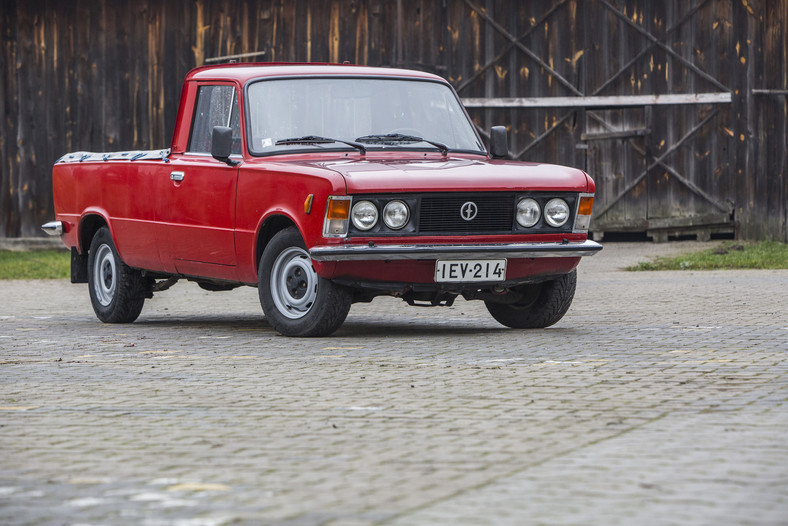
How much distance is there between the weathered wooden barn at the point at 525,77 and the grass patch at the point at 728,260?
1.73 meters

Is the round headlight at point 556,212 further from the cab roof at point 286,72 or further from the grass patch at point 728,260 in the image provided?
the grass patch at point 728,260

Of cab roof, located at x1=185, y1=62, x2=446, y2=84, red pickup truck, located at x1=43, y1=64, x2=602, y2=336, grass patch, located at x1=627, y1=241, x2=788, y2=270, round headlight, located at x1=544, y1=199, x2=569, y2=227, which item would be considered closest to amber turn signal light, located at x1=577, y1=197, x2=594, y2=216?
red pickup truck, located at x1=43, y1=64, x2=602, y2=336

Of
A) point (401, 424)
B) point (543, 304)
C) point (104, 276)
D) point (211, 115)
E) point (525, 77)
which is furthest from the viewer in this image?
point (525, 77)

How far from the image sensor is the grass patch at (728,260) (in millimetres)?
17922

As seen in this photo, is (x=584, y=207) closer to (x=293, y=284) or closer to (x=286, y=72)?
(x=293, y=284)

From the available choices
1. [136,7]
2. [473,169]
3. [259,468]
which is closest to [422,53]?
[136,7]

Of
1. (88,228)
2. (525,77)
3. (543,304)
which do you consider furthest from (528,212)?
(525,77)

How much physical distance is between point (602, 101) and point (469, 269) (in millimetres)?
12982

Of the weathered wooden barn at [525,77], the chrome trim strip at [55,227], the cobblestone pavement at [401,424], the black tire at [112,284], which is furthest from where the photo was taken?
the weathered wooden barn at [525,77]

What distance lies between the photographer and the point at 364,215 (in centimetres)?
915

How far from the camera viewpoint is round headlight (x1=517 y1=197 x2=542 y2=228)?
9578 millimetres

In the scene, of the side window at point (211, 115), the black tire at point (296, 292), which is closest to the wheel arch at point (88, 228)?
the side window at point (211, 115)

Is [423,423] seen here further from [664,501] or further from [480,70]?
[480,70]

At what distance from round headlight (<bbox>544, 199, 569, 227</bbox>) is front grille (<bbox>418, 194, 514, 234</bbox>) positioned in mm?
282
